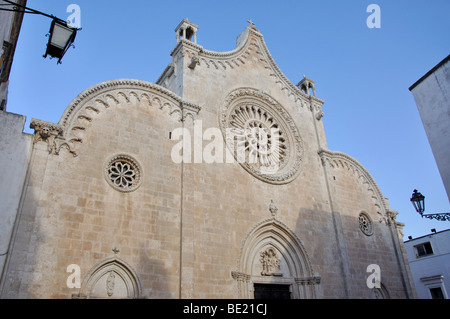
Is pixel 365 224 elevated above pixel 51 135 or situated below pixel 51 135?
below

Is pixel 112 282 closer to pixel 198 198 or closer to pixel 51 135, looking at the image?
pixel 198 198

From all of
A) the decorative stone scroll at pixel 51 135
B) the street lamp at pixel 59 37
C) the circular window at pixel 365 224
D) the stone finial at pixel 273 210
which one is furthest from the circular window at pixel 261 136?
the street lamp at pixel 59 37

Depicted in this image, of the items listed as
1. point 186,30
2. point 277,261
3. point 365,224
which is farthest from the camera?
point 365,224

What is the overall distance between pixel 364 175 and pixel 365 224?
2573mm

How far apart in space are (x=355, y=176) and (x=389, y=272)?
15.3 ft

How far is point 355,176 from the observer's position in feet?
58.5

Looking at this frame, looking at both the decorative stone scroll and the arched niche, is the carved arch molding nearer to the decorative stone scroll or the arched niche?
the arched niche

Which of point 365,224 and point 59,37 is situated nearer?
point 59,37

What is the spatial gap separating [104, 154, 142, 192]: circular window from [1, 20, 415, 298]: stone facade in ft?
0.11

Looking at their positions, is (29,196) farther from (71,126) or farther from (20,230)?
(71,126)

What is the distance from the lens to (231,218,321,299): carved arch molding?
41.1ft

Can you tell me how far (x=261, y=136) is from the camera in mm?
15641

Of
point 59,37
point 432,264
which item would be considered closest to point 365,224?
point 432,264

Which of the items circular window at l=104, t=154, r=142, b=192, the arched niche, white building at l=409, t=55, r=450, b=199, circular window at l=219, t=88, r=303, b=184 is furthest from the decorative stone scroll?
white building at l=409, t=55, r=450, b=199
